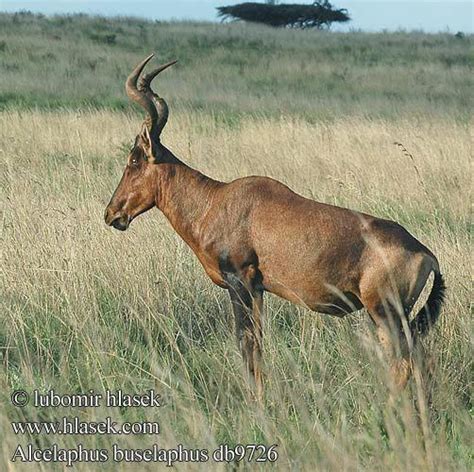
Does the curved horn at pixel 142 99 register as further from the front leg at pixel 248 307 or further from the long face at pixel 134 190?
the front leg at pixel 248 307

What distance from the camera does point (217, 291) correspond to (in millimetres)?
7270

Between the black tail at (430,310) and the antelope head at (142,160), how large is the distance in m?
1.73

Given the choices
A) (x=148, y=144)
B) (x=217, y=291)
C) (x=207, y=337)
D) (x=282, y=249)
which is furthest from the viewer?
(x=217, y=291)

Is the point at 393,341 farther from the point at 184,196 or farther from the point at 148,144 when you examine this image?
the point at 148,144

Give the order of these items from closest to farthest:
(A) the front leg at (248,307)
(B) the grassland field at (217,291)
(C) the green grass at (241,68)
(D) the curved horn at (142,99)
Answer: (B) the grassland field at (217,291) → (A) the front leg at (248,307) → (D) the curved horn at (142,99) → (C) the green grass at (241,68)

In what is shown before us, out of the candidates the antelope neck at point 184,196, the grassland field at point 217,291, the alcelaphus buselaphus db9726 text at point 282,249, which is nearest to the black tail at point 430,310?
the alcelaphus buselaphus db9726 text at point 282,249

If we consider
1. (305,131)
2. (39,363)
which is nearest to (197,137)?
(305,131)

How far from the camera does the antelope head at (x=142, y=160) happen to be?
6070mm

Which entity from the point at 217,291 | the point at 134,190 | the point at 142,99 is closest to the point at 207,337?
the point at 217,291

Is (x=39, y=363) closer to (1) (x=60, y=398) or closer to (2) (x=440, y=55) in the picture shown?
(1) (x=60, y=398)

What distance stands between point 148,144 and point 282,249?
1065mm

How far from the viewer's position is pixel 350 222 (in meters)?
5.62

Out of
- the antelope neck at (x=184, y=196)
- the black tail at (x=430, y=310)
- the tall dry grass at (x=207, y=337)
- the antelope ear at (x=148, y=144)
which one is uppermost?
the antelope ear at (x=148, y=144)

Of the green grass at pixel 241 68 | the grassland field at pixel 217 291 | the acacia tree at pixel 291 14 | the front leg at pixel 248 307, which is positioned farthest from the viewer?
the acacia tree at pixel 291 14
